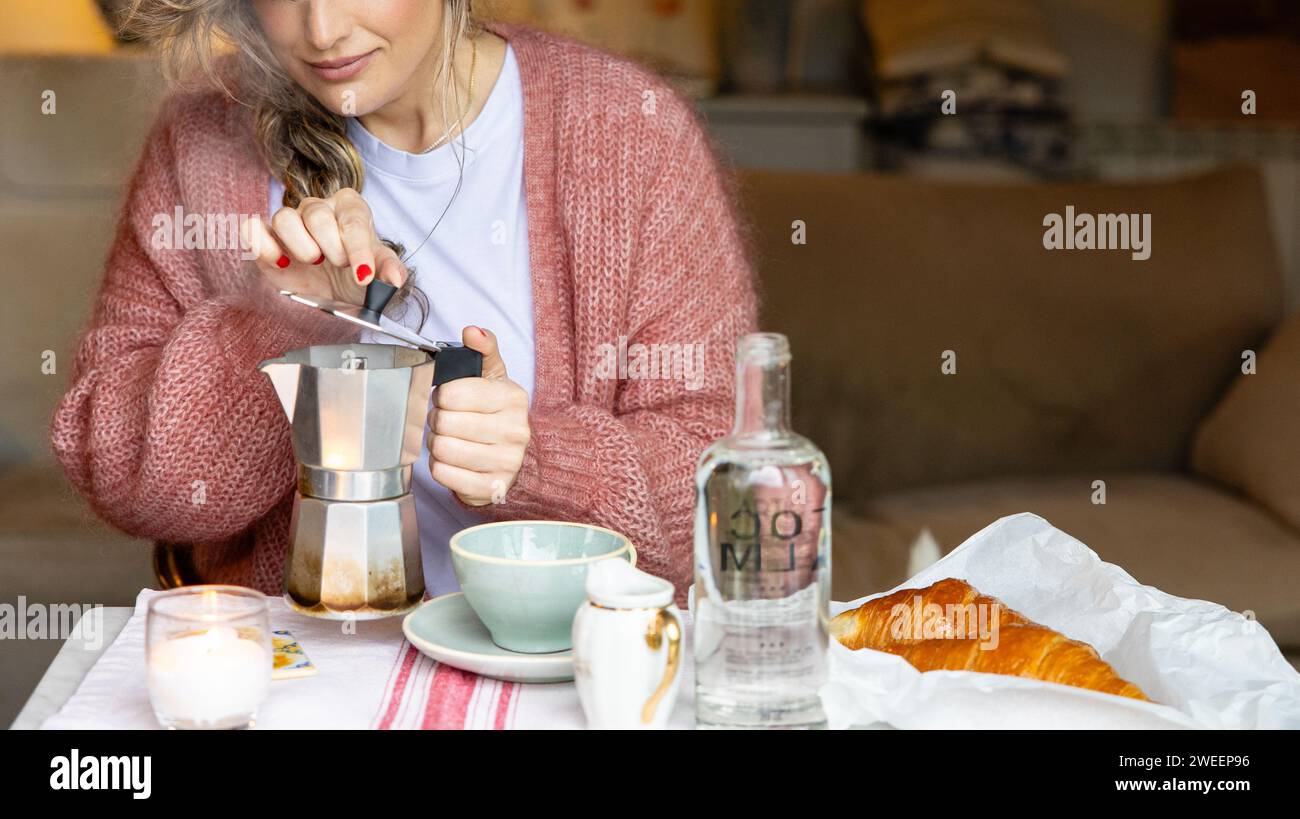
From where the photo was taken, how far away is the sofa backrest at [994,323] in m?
2.23

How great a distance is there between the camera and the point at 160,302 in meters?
1.23

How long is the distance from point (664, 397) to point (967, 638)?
0.46m

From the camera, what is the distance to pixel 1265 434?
2.15 m

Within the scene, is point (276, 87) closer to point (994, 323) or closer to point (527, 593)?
point (527, 593)

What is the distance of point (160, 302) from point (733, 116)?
1.79m

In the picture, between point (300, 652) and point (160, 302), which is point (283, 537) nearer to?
point (160, 302)

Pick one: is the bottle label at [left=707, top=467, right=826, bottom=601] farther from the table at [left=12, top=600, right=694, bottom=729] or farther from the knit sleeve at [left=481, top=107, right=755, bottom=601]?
the knit sleeve at [left=481, top=107, right=755, bottom=601]

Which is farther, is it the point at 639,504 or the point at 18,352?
the point at 18,352

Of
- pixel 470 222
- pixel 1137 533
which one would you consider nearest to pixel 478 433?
pixel 470 222

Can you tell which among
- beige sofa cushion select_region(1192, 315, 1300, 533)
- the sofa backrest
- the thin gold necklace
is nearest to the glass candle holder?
the thin gold necklace

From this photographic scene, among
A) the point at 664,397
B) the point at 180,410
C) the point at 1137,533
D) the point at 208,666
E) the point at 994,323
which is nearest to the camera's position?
the point at 208,666

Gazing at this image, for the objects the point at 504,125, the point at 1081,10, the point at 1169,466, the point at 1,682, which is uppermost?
the point at 1081,10

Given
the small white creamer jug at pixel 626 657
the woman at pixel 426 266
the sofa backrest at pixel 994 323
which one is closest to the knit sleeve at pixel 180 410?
the woman at pixel 426 266

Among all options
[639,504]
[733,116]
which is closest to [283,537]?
[639,504]
